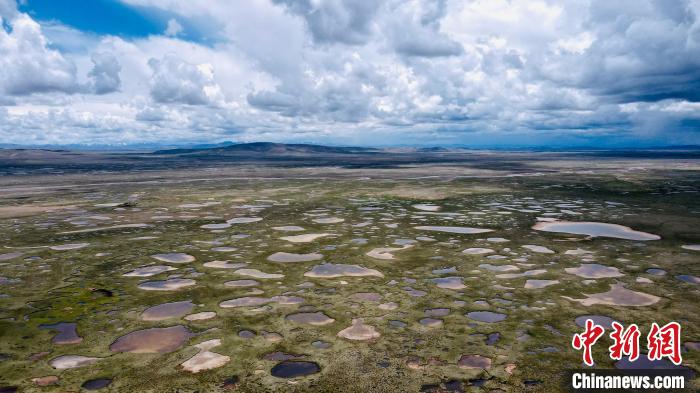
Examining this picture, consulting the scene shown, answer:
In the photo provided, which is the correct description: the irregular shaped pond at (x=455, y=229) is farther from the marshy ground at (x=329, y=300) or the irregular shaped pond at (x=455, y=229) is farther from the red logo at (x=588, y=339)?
the red logo at (x=588, y=339)

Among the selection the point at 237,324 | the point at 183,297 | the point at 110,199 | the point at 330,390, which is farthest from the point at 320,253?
the point at 110,199

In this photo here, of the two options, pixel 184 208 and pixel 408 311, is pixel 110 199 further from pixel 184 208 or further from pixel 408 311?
pixel 408 311

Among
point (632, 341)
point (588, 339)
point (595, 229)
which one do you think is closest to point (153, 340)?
point (588, 339)

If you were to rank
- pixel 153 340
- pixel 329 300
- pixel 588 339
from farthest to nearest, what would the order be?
pixel 329 300, pixel 153 340, pixel 588 339

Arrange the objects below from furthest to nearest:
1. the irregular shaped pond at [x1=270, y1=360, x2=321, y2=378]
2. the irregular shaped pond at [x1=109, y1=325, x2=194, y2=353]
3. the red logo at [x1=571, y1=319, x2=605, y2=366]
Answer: the irregular shaped pond at [x1=109, y1=325, x2=194, y2=353] < the red logo at [x1=571, y1=319, x2=605, y2=366] < the irregular shaped pond at [x1=270, y1=360, x2=321, y2=378]

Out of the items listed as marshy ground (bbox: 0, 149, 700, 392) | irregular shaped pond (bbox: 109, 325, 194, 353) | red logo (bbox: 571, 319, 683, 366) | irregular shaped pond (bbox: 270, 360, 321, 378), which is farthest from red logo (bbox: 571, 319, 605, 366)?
irregular shaped pond (bbox: 109, 325, 194, 353)

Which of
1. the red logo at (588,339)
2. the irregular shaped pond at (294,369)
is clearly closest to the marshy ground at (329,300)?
the irregular shaped pond at (294,369)

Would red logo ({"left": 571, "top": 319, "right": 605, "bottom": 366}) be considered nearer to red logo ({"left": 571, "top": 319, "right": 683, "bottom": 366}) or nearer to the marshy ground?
red logo ({"left": 571, "top": 319, "right": 683, "bottom": 366})

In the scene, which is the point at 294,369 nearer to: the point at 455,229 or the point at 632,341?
the point at 632,341
